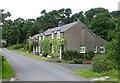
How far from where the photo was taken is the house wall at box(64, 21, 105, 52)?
54.9m

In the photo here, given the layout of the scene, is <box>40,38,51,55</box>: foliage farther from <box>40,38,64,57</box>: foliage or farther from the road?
the road

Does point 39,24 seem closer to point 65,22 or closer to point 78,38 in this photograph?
point 65,22

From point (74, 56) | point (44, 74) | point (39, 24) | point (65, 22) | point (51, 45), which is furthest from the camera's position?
point (65, 22)

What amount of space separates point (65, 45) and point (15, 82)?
32.5 metres

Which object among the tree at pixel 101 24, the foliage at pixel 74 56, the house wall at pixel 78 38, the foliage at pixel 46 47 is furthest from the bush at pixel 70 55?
the tree at pixel 101 24

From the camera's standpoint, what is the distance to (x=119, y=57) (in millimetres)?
15414

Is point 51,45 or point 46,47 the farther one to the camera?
point 46,47

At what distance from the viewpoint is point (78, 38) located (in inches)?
2203

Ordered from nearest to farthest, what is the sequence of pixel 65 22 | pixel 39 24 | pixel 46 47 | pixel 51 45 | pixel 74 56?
pixel 74 56 < pixel 51 45 < pixel 46 47 < pixel 39 24 < pixel 65 22

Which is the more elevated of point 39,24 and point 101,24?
point 39,24

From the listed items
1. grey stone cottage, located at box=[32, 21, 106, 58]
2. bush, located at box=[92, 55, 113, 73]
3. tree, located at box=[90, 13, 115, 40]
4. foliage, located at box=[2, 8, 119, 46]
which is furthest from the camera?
foliage, located at box=[2, 8, 119, 46]

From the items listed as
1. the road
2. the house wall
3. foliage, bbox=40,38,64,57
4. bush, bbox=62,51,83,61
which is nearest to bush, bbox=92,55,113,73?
the road

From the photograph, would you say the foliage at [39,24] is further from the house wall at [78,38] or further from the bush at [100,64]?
the bush at [100,64]

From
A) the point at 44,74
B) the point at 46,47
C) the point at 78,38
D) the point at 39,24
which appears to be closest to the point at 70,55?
the point at 78,38
